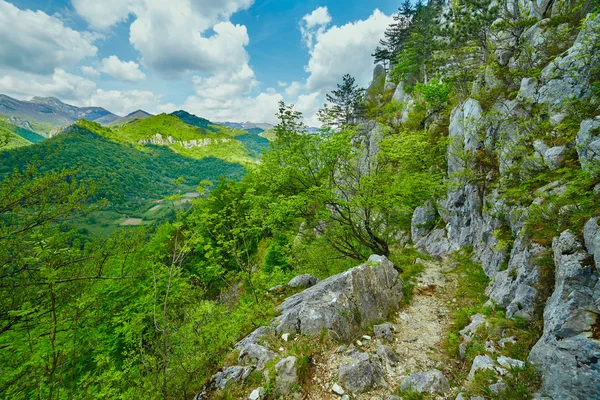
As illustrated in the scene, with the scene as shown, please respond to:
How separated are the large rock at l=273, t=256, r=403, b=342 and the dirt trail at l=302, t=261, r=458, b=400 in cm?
60

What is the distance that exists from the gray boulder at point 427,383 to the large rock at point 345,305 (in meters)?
2.14

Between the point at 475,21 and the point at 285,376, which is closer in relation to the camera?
the point at 285,376

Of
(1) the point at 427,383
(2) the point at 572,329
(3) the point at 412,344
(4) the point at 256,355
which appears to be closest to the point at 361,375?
(1) the point at 427,383

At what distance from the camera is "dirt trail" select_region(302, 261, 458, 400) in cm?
655

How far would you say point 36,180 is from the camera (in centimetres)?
612

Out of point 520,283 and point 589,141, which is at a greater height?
point 589,141

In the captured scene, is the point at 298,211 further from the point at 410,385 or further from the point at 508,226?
the point at 508,226

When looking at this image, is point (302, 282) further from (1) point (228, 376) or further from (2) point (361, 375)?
(1) point (228, 376)

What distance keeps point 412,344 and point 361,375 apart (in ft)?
8.84

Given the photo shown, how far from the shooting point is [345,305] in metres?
8.73

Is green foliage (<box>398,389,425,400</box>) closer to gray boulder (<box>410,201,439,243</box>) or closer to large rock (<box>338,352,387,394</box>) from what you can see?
large rock (<box>338,352,387,394</box>)

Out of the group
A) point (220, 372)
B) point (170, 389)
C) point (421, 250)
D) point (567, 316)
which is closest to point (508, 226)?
point (567, 316)

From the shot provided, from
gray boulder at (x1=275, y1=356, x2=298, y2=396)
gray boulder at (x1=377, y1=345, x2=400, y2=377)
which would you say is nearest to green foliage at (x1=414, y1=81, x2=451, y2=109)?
gray boulder at (x1=377, y1=345, x2=400, y2=377)

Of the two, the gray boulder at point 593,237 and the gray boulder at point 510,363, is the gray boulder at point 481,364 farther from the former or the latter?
the gray boulder at point 593,237
